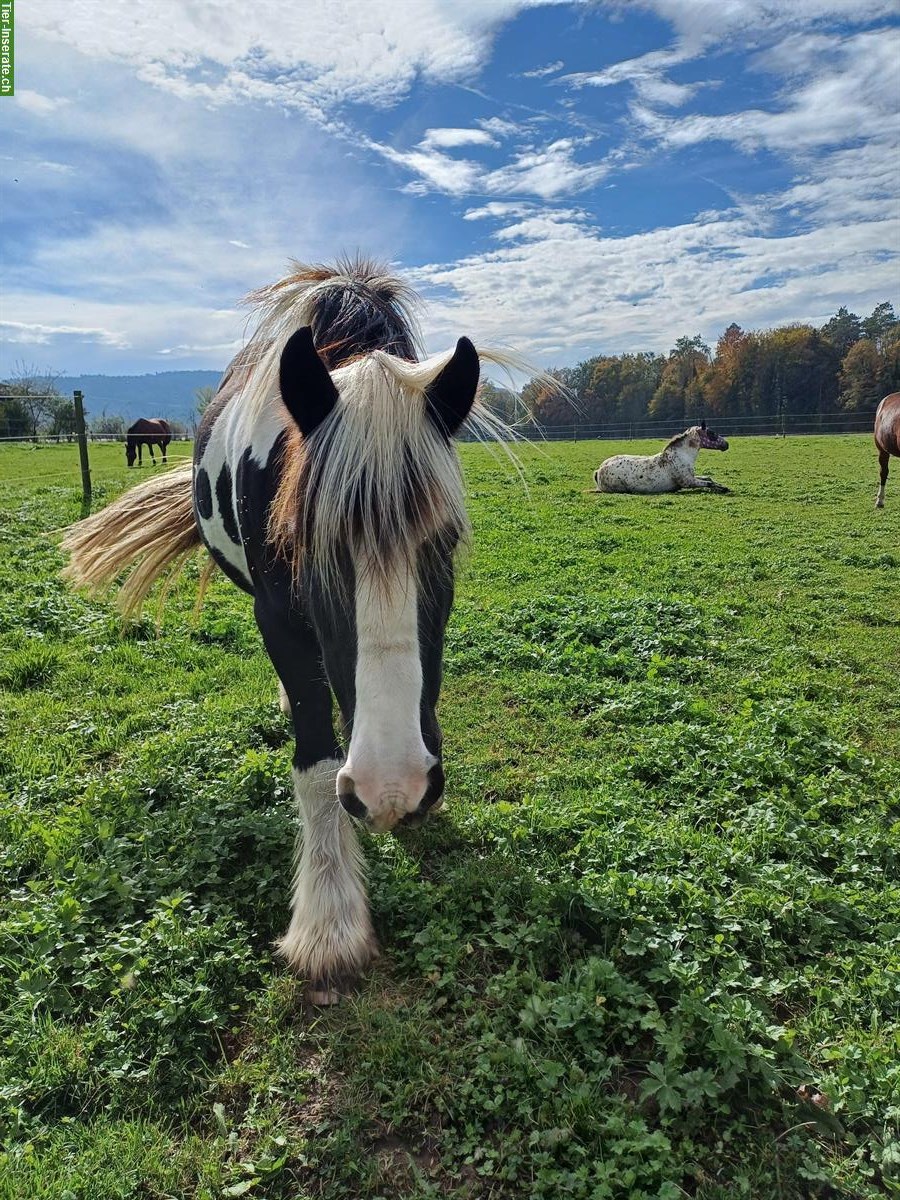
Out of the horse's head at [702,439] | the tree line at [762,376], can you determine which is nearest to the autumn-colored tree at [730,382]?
the tree line at [762,376]

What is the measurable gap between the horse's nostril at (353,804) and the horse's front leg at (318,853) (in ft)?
2.52

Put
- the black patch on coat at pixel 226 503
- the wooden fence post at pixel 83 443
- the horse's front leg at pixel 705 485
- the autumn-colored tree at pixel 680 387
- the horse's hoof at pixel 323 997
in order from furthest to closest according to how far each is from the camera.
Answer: the autumn-colored tree at pixel 680 387
the horse's front leg at pixel 705 485
the wooden fence post at pixel 83 443
the black patch on coat at pixel 226 503
the horse's hoof at pixel 323 997

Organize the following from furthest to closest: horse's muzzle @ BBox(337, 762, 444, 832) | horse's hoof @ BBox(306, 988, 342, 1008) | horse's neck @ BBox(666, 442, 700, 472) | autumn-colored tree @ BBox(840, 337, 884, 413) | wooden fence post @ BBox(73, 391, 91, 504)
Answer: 1. autumn-colored tree @ BBox(840, 337, 884, 413)
2. horse's neck @ BBox(666, 442, 700, 472)
3. wooden fence post @ BBox(73, 391, 91, 504)
4. horse's hoof @ BBox(306, 988, 342, 1008)
5. horse's muzzle @ BBox(337, 762, 444, 832)

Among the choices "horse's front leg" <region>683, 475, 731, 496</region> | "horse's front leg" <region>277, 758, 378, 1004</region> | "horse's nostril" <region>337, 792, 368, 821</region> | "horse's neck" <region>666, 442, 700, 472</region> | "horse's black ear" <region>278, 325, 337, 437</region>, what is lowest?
"horse's front leg" <region>277, 758, 378, 1004</region>

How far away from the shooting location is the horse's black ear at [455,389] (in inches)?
79.2

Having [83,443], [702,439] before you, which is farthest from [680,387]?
[83,443]

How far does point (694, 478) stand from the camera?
51.4 feet

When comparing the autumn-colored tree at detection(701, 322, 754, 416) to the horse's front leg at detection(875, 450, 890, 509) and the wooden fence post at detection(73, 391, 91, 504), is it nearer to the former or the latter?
the horse's front leg at detection(875, 450, 890, 509)

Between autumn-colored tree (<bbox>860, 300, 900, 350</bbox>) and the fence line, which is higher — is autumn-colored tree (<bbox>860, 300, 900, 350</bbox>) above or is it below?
above

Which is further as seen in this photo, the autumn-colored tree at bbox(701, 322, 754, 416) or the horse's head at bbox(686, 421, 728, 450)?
the autumn-colored tree at bbox(701, 322, 754, 416)

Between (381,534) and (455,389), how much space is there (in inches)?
21.1

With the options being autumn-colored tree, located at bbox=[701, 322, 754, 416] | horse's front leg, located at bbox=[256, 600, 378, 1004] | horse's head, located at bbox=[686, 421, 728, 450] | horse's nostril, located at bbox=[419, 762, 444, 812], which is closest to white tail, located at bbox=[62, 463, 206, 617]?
horse's front leg, located at bbox=[256, 600, 378, 1004]

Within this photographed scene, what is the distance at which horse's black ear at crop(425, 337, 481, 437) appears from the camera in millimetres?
2012

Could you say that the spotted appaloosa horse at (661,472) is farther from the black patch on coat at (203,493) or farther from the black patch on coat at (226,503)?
the black patch on coat at (226,503)
